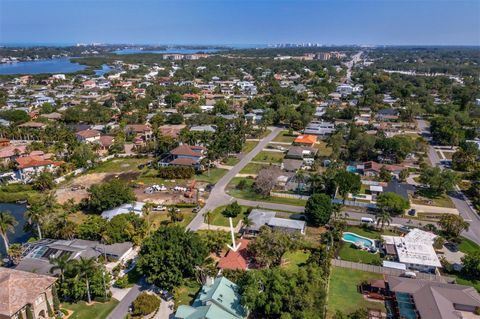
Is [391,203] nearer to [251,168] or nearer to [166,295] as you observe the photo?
[251,168]

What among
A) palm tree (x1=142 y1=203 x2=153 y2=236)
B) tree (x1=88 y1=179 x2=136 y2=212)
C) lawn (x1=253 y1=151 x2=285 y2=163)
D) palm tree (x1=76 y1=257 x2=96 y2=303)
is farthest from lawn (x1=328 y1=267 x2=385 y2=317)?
lawn (x1=253 y1=151 x2=285 y2=163)

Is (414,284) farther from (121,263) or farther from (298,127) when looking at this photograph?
(298,127)

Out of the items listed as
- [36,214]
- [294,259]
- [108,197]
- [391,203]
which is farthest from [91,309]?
[391,203]

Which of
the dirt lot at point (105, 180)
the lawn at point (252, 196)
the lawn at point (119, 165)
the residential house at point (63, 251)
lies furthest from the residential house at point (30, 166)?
the lawn at point (252, 196)

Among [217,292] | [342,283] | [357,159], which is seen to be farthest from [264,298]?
[357,159]

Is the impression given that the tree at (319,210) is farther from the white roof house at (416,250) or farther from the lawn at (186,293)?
the lawn at (186,293)
